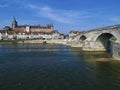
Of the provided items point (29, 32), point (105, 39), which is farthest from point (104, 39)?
point (29, 32)

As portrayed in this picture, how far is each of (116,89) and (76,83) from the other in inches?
145

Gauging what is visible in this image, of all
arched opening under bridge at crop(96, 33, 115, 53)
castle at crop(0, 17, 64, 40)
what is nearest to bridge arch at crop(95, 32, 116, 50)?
arched opening under bridge at crop(96, 33, 115, 53)

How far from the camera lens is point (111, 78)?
78.9 ft

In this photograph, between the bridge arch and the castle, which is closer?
the bridge arch

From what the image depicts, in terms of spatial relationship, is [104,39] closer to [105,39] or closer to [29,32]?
[105,39]

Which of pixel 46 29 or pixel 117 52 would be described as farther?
pixel 46 29

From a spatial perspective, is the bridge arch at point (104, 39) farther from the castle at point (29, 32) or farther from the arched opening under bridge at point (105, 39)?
the castle at point (29, 32)

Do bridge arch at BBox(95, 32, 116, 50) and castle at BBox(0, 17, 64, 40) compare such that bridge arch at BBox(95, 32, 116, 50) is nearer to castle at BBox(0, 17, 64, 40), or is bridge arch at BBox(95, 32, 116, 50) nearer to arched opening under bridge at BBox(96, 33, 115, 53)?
arched opening under bridge at BBox(96, 33, 115, 53)

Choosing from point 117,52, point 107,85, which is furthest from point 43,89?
point 117,52

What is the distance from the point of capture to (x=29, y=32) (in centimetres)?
17462

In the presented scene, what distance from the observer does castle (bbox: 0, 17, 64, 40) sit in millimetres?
168250

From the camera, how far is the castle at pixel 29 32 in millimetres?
168250

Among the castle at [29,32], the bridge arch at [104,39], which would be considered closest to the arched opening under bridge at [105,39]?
the bridge arch at [104,39]

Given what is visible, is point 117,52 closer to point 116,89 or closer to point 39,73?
point 39,73
